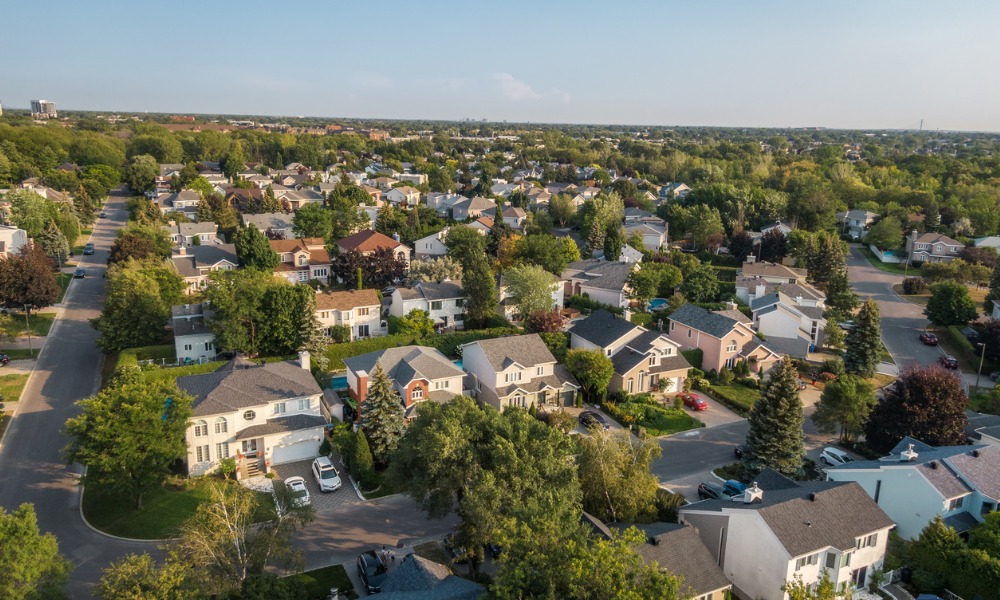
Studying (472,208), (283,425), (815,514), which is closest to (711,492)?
(815,514)

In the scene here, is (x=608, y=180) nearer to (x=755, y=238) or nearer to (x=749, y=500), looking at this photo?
(x=755, y=238)

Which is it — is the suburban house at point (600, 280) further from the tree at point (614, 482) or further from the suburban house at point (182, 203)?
the suburban house at point (182, 203)

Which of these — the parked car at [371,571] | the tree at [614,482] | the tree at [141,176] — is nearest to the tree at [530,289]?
the tree at [614,482]

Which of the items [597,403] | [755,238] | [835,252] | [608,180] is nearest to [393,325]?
[597,403]

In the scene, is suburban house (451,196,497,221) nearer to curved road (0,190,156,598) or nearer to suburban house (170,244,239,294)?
suburban house (170,244,239,294)

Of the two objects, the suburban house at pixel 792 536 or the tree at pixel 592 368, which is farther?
the tree at pixel 592 368

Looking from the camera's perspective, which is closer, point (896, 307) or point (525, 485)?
point (525, 485)
